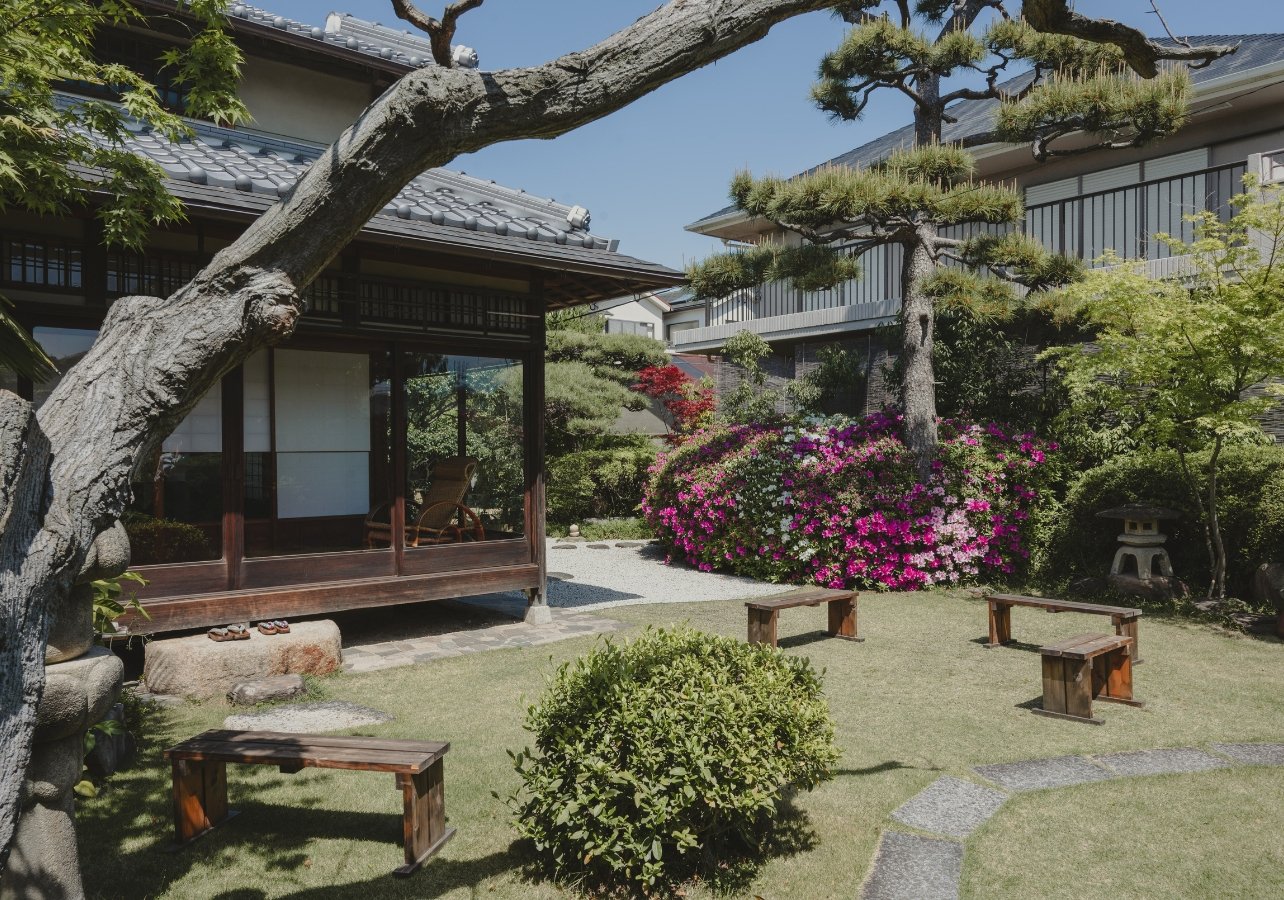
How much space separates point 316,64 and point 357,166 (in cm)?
1028

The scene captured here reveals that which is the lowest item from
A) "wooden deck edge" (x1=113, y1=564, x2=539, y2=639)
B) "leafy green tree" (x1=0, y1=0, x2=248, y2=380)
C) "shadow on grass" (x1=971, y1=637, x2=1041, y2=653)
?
"shadow on grass" (x1=971, y1=637, x2=1041, y2=653)

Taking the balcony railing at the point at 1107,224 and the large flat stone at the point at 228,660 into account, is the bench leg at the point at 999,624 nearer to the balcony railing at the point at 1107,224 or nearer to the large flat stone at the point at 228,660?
the balcony railing at the point at 1107,224

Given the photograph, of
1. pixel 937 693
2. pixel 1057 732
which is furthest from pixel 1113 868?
pixel 937 693

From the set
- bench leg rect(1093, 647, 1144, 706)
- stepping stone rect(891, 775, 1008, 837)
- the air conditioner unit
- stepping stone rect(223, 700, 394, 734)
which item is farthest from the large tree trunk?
the air conditioner unit

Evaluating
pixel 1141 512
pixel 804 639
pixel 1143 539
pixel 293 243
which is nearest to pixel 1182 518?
pixel 1143 539

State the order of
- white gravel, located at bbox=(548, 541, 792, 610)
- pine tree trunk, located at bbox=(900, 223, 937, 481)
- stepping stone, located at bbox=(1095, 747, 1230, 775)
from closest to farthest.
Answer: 1. stepping stone, located at bbox=(1095, 747, 1230, 775)
2. white gravel, located at bbox=(548, 541, 792, 610)
3. pine tree trunk, located at bbox=(900, 223, 937, 481)

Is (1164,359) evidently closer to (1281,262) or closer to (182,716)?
(1281,262)

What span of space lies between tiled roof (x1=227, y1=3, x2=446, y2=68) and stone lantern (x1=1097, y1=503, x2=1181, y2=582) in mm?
10091

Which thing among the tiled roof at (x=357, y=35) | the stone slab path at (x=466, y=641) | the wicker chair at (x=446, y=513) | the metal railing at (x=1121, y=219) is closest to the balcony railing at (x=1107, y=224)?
Result: the metal railing at (x=1121, y=219)

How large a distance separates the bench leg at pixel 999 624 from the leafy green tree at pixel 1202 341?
288cm

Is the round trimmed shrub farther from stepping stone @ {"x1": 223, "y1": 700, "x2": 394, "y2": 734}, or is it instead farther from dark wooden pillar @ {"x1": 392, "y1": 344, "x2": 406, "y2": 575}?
dark wooden pillar @ {"x1": 392, "y1": 344, "x2": 406, "y2": 575}

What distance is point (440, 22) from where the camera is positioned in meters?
2.49

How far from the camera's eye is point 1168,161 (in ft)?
45.9

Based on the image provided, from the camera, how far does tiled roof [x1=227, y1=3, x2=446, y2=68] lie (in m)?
11.0
